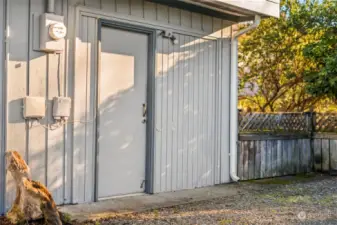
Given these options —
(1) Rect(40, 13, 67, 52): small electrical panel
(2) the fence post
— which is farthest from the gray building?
(2) the fence post

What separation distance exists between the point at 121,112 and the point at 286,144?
3444mm

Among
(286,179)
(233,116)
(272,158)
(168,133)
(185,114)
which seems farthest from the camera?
(272,158)

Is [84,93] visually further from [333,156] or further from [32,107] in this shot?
[333,156]

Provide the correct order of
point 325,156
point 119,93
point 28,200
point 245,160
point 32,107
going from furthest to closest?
point 325,156
point 245,160
point 119,93
point 32,107
point 28,200

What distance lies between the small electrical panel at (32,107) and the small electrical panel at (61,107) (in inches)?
6.3

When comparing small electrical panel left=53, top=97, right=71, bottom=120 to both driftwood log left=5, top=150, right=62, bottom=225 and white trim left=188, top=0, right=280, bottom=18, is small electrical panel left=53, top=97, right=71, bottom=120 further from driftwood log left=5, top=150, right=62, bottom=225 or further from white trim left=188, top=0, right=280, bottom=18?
white trim left=188, top=0, right=280, bottom=18

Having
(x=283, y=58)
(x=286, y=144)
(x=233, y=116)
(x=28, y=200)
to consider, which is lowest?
(x=28, y=200)

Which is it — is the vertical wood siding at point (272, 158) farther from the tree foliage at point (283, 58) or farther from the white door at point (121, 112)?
the white door at point (121, 112)

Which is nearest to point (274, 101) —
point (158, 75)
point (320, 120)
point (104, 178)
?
point (320, 120)

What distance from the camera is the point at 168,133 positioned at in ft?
18.5

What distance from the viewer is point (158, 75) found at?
5.51 m

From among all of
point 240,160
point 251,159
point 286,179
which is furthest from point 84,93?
point 286,179

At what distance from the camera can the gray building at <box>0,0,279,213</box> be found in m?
4.30

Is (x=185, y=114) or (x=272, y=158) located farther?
(x=272, y=158)
